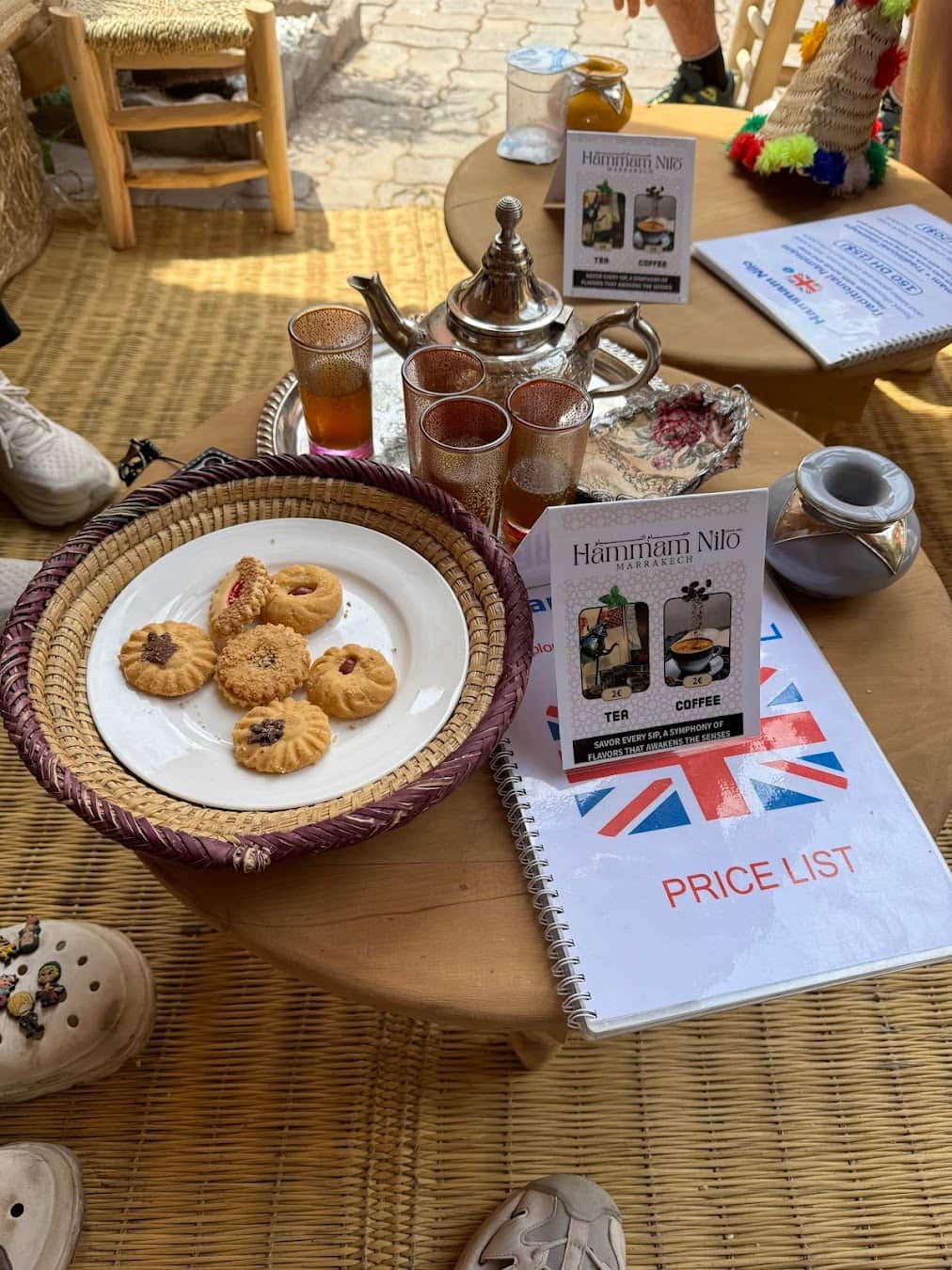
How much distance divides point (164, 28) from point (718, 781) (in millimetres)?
2088

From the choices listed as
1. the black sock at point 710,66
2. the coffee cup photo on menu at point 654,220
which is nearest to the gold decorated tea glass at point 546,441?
the coffee cup photo on menu at point 654,220

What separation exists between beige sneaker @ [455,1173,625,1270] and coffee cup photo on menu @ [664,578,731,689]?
538 millimetres

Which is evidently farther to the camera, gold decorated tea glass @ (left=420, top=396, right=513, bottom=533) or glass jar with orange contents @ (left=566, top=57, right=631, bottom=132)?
glass jar with orange contents @ (left=566, top=57, right=631, bottom=132)

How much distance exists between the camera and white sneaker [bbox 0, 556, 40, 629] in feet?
4.62

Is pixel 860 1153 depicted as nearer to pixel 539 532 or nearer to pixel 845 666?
pixel 845 666

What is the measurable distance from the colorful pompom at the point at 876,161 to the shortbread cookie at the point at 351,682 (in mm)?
1319

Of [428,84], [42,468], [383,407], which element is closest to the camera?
[383,407]

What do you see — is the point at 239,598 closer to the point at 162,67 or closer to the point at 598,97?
the point at 598,97

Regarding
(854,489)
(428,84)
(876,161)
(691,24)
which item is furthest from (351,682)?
(428,84)

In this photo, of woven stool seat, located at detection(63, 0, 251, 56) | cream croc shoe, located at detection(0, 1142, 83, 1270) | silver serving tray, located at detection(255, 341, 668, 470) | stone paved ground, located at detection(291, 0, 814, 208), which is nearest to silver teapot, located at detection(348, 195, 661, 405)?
silver serving tray, located at detection(255, 341, 668, 470)

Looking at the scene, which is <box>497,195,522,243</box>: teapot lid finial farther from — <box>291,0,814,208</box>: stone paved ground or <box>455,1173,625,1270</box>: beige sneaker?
<box>291,0,814,208</box>: stone paved ground

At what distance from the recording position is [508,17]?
3.56m

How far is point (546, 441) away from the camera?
2.85 ft

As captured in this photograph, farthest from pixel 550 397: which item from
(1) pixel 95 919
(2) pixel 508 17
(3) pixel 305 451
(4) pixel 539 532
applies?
(2) pixel 508 17
